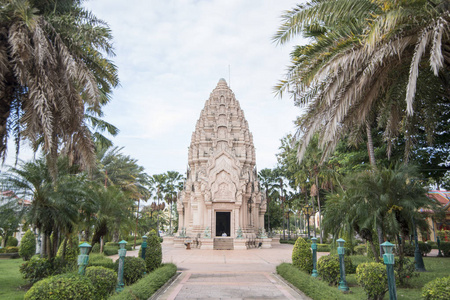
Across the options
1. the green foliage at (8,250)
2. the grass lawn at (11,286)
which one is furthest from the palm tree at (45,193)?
the green foliage at (8,250)

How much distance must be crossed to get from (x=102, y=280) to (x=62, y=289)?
6.81ft

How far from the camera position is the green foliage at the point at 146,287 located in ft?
27.6

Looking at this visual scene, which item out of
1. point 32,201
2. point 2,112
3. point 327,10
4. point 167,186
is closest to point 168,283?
point 32,201

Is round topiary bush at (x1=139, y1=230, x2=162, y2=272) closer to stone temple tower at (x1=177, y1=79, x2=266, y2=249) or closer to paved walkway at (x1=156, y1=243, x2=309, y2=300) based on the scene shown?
paved walkway at (x1=156, y1=243, x2=309, y2=300)

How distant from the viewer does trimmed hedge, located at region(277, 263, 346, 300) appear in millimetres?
8532

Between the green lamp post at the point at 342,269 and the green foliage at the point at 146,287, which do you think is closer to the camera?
the green foliage at the point at 146,287

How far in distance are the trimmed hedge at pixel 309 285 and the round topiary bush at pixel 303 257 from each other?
368mm

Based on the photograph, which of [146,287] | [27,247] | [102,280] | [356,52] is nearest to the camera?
[356,52]

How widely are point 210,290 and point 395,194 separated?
6993 mm

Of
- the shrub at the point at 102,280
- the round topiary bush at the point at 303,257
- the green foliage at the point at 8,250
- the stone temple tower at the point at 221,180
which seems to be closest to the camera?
the shrub at the point at 102,280

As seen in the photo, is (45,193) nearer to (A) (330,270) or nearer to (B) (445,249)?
(A) (330,270)

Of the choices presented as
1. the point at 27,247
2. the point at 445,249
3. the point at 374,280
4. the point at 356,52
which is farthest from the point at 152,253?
the point at 445,249

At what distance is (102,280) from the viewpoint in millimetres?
8984

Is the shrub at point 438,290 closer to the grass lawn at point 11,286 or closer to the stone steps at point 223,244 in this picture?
the grass lawn at point 11,286
